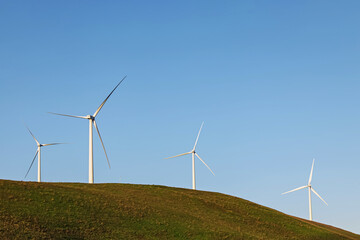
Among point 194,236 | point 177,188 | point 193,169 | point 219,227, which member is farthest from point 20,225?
point 193,169

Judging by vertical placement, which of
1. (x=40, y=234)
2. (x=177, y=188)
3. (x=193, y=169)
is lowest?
(x=40, y=234)

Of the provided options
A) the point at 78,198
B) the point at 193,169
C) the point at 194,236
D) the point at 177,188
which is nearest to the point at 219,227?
the point at 194,236

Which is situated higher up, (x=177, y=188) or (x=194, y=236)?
(x=177, y=188)

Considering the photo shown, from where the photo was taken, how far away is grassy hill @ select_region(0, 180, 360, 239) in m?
41.3

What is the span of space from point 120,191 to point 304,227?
86.5 feet

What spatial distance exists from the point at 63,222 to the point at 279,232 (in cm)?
2928

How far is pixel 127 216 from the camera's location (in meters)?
49.4

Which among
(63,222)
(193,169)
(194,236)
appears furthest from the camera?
(193,169)

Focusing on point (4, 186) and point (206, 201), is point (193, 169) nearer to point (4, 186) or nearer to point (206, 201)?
point (206, 201)

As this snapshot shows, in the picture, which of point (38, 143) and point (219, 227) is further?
point (38, 143)

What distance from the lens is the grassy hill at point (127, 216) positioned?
4134 cm

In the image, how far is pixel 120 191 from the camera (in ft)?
208

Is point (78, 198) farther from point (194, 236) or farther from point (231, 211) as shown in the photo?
→ point (231, 211)

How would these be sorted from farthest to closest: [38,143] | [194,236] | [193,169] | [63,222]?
[193,169] → [38,143] → [194,236] → [63,222]
